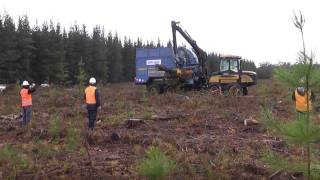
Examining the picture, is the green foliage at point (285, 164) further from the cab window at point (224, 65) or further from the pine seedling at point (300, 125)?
the cab window at point (224, 65)

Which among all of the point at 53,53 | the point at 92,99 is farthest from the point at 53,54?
the point at 92,99

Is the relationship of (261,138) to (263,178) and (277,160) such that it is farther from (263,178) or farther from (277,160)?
(277,160)

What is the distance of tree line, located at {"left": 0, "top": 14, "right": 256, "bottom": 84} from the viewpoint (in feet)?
176

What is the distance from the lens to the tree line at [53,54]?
176 feet

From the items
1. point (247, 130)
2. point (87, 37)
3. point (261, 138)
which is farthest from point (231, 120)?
point (87, 37)

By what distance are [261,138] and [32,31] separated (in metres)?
51.9

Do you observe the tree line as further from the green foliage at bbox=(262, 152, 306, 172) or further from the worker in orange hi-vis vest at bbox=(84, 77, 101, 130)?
the green foliage at bbox=(262, 152, 306, 172)

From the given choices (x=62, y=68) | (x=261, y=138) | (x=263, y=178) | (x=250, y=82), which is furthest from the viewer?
(x=62, y=68)

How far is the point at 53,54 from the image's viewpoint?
58750mm

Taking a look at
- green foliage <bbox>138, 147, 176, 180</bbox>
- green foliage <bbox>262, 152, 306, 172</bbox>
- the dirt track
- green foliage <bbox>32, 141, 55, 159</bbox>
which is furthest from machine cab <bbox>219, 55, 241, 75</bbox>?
green foliage <bbox>262, 152, 306, 172</bbox>

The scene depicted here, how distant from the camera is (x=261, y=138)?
Result: 13359mm

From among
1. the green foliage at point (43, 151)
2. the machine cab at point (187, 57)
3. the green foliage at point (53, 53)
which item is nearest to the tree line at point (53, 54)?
the green foliage at point (53, 53)

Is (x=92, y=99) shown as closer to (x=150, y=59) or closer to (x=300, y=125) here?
(x=300, y=125)

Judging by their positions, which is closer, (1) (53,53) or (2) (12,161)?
(2) (12,161)
